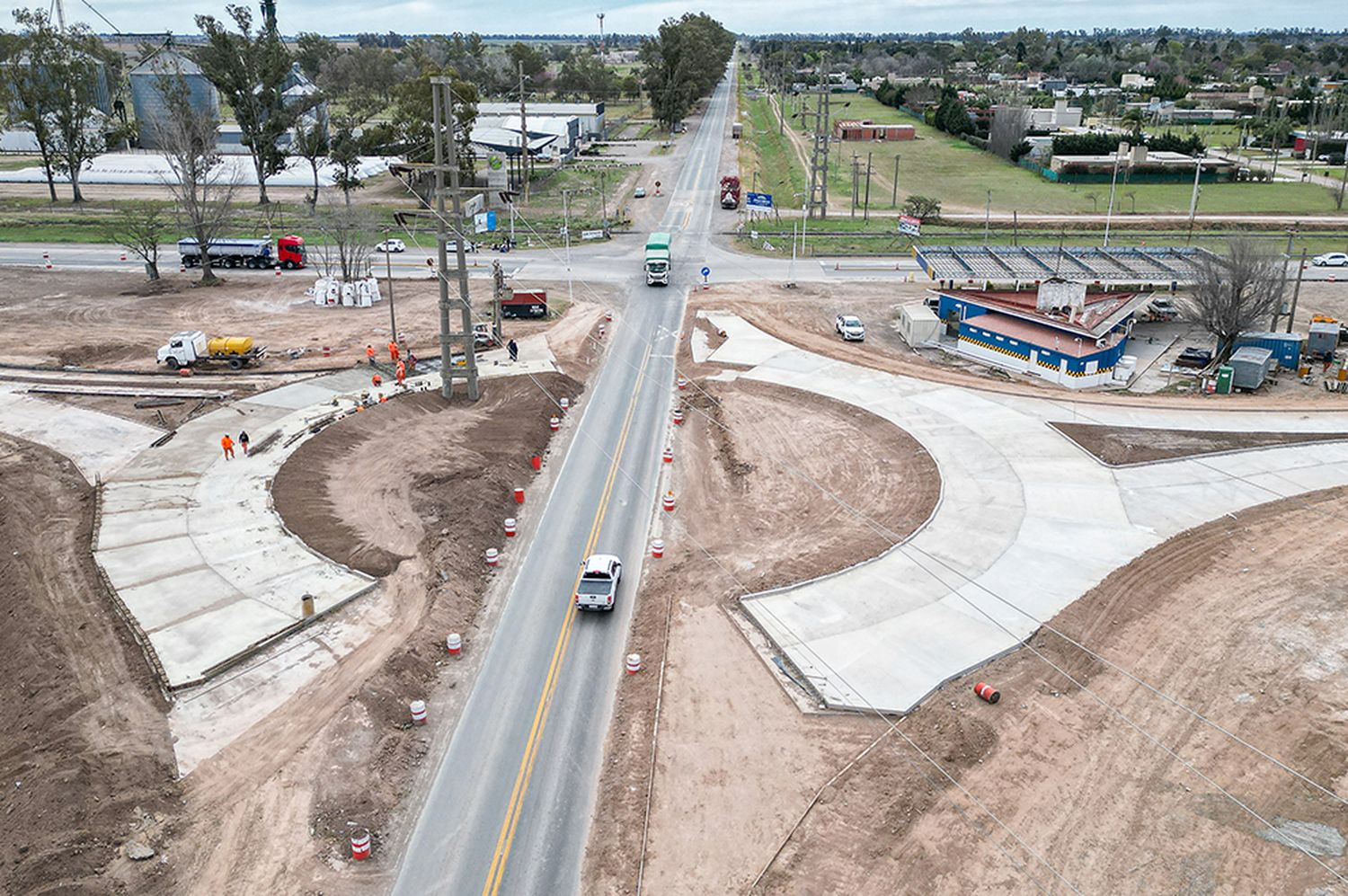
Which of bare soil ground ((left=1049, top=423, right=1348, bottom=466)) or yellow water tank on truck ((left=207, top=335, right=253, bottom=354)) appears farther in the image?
yellow water tank on truck ((left=207, top=335, right=253, bottom=354))

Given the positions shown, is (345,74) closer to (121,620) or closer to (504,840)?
(121,620)

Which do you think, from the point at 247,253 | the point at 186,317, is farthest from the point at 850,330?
the point at 247,253

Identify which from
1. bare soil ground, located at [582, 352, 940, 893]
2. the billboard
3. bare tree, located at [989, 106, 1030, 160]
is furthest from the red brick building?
bare soil ground, located at [582, 352, 940, 893]

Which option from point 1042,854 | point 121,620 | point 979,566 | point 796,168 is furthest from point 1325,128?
point 121,620

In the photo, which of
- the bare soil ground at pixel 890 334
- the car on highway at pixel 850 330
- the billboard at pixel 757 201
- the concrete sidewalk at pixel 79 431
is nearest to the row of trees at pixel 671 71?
the billboard at pixel 757 201

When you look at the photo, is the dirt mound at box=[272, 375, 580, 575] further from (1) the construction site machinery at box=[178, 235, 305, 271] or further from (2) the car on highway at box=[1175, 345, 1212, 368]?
(2) the car on highway at box=[1175, 345, 1212, 368]
